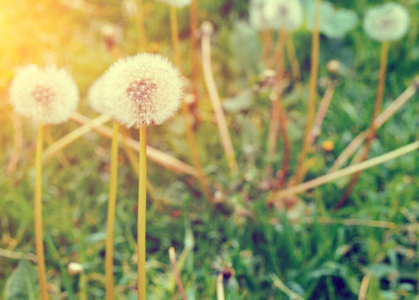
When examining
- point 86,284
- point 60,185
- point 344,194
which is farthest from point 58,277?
point 344,194

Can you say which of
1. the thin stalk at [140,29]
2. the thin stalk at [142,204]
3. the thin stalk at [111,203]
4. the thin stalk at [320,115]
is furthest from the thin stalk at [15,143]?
the thin stalk at [320,115]

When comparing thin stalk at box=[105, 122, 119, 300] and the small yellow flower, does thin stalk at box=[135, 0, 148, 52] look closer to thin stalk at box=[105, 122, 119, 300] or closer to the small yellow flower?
thin stalk at box=[105, 122, 119, 300]

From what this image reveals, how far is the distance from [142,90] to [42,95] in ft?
0.95

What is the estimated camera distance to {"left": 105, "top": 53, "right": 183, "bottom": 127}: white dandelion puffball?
627 millimetres

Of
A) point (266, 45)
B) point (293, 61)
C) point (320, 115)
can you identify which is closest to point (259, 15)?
point (266, 45)

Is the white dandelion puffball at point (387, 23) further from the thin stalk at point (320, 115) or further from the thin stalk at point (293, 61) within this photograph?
the thin stalk at point (293, 61)

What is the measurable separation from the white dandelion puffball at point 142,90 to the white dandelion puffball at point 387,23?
99 cm

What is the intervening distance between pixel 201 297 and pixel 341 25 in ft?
4.63

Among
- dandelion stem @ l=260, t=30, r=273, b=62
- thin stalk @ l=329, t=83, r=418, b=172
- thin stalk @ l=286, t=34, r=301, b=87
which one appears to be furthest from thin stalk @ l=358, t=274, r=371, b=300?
dandelion stem @ l=260, t=30, r=273, b=62

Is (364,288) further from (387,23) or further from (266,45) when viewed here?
(266,45)

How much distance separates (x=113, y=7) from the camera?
2395 mm

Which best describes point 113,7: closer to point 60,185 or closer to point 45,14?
point 45,14

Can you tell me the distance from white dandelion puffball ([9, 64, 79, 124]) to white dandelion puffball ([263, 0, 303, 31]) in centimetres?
98

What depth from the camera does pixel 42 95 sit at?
807mm
